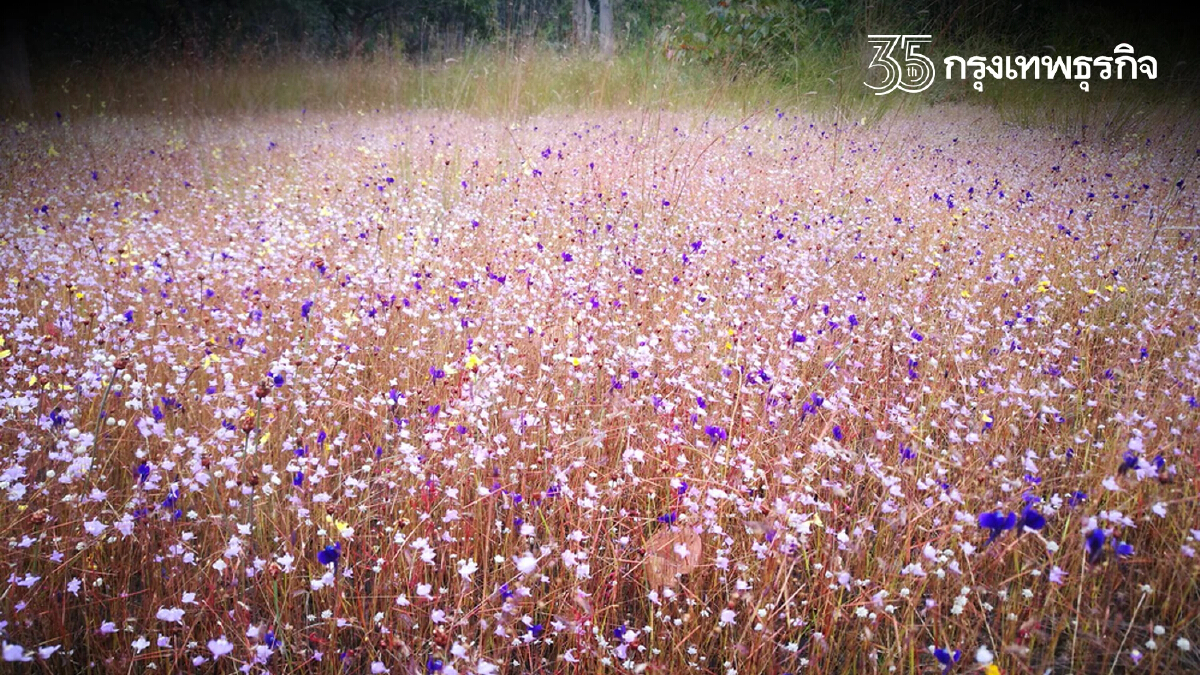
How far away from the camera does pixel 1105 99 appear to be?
806 centimetres

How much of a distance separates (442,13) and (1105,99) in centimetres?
1708

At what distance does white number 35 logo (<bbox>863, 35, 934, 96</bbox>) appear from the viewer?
27.2ft

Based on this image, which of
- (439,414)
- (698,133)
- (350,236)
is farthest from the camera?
(698,133)

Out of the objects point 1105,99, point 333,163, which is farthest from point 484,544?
point 1105,99

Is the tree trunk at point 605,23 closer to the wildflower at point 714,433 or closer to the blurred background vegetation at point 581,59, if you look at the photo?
A: the blurred background vegetation at point 581,59

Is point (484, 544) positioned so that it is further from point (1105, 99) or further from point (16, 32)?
point (16, 32)

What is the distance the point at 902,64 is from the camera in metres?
8.92

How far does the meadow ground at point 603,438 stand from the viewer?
1438 millimetres

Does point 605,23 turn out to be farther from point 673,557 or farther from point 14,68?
point 673,557

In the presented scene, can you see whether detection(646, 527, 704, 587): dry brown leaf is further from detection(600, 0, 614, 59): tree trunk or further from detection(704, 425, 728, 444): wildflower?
detection(600, 0, 614, 59): tree trunk

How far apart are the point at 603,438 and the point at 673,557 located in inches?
18.5
